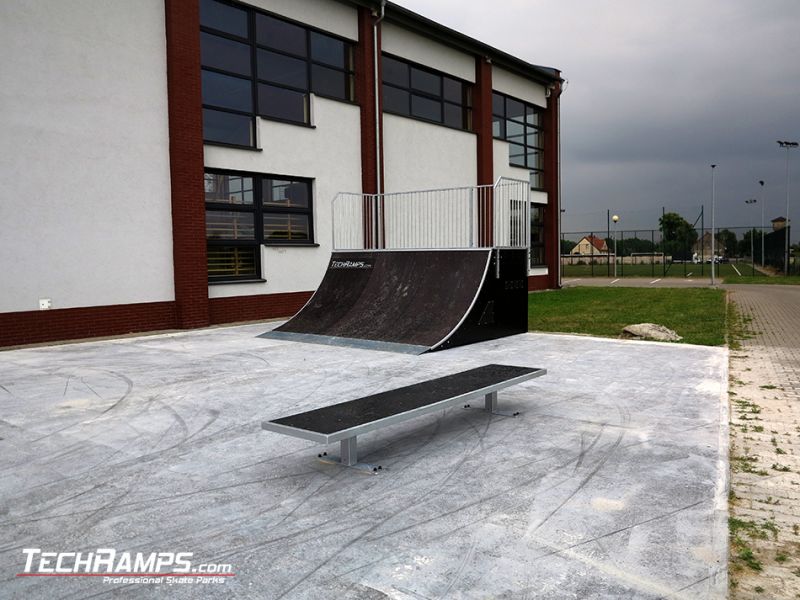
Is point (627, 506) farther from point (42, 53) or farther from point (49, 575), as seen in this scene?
point (42, 53)

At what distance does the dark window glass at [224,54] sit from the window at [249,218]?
2276 mm

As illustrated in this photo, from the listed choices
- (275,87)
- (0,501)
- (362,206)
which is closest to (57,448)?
(0,501)

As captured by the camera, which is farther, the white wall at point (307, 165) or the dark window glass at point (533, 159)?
the dark window glass at point (533, 159)

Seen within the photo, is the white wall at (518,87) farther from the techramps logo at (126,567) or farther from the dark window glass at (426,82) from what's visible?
the techramps logo at (126,567)

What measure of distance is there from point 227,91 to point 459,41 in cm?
895

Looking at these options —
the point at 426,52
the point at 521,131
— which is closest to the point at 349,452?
the point at 426,52

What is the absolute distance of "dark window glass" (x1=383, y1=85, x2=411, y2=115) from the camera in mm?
17656

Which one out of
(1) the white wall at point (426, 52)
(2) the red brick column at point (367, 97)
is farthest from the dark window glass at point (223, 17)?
(1) the white wall at point (426, 52)

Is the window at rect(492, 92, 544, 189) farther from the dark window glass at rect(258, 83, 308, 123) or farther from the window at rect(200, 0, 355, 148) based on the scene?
the dark window glass at rect(258, 83, 308, 123)

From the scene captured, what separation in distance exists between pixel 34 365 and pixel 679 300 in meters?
17.5

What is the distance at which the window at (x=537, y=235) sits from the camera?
24719 mm

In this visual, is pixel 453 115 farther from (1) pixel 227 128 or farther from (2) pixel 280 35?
(1) pixel 227 128

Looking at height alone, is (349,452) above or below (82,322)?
below

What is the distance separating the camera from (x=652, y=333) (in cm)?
1054
